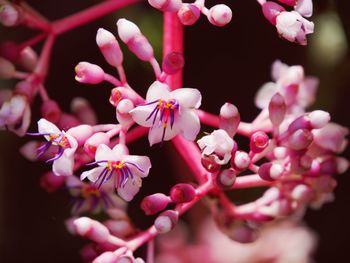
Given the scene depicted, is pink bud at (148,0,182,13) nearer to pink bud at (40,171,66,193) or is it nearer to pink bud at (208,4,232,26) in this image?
pink bud at (208,4,232,26)

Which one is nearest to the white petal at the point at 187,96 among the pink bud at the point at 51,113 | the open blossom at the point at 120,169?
the open blossom at the point at 120,169

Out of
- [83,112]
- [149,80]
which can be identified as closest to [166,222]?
[83,112]

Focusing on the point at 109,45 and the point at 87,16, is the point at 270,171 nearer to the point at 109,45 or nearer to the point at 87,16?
the point at 109,45

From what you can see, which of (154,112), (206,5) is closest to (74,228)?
(154,112)

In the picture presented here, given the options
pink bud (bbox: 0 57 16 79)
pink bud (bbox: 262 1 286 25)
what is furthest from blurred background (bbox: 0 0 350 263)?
pink bud (bbox: 262 1 286 25)

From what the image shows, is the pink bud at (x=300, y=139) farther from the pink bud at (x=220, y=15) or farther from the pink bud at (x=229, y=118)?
the pink bud at (x=220, y=15)

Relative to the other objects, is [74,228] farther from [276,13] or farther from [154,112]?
[276,13]
